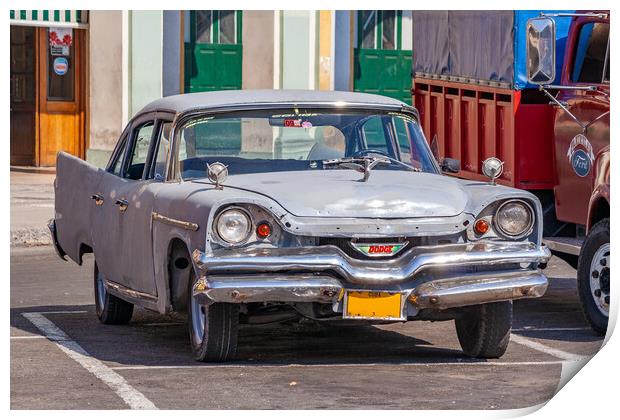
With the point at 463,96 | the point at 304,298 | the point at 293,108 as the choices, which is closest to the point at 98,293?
the point at 293,108

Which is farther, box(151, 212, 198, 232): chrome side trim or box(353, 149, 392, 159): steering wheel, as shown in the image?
box(353, 149, 392, 159): steering wheel

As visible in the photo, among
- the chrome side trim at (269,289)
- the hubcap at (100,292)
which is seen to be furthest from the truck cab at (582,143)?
the hubcap at (100,292)

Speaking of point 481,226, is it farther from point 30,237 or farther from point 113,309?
point 30,237

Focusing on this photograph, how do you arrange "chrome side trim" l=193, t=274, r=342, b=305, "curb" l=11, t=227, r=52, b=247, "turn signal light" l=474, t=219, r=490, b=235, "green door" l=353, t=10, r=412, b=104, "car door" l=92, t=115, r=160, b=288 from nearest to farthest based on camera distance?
"chrome side trim" l=193, t=274, r=342, b=305, "turn signal light" l=474, t=219, r=490, b=235, "car door" l=92, t=115, r=160, b=288, "curb" l=11, t=227, r=52, b=247, "green door" l=353, t=10, r=412, b=104

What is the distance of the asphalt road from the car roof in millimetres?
1452

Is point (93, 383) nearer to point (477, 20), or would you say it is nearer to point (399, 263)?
point (399, 263)

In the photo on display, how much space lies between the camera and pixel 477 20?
13.3 m

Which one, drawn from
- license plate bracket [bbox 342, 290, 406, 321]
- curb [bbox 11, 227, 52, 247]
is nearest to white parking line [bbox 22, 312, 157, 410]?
license plate bracket [bbox 342, 290, 406, 321]

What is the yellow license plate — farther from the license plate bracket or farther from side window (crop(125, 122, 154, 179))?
side window (crop(125, 122, 154, 179))

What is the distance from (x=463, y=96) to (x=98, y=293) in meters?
3.96

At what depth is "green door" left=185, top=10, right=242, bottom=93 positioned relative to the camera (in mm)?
24531

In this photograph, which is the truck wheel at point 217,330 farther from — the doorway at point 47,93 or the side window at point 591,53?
the doorway at point 47,93
